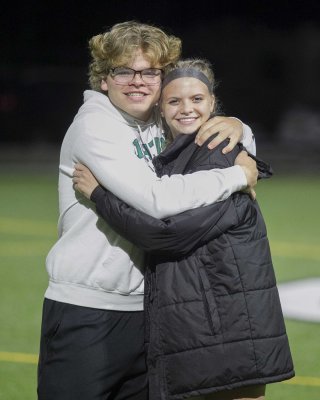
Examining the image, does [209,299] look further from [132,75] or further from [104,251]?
[132,75]

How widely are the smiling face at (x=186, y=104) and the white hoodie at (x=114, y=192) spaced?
0.17 meters

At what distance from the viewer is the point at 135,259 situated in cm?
411

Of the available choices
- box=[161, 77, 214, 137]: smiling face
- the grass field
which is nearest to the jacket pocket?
box=[161, 77, 214, 137]: smiling face

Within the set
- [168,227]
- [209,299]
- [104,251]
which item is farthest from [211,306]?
[104,251]

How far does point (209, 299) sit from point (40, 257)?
767 centimetres

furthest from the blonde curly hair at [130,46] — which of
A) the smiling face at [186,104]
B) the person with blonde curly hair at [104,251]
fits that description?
the smiling face at [186,104]

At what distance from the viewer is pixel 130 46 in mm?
4059

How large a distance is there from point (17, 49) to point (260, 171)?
32.8 meters

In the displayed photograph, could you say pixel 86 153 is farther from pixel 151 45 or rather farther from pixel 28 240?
pixel 28 240

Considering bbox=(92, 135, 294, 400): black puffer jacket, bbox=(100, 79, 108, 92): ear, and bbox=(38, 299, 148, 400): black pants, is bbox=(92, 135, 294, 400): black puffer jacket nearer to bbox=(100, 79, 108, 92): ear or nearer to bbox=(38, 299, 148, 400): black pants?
bbox=(38, 299, 148, 400): black pants

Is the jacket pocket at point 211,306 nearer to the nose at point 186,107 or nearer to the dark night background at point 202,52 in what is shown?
the nose at point 186,107

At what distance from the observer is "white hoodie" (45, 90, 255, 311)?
3865mm

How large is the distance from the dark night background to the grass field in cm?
1157

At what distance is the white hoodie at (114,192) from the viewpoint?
3.87 metres
